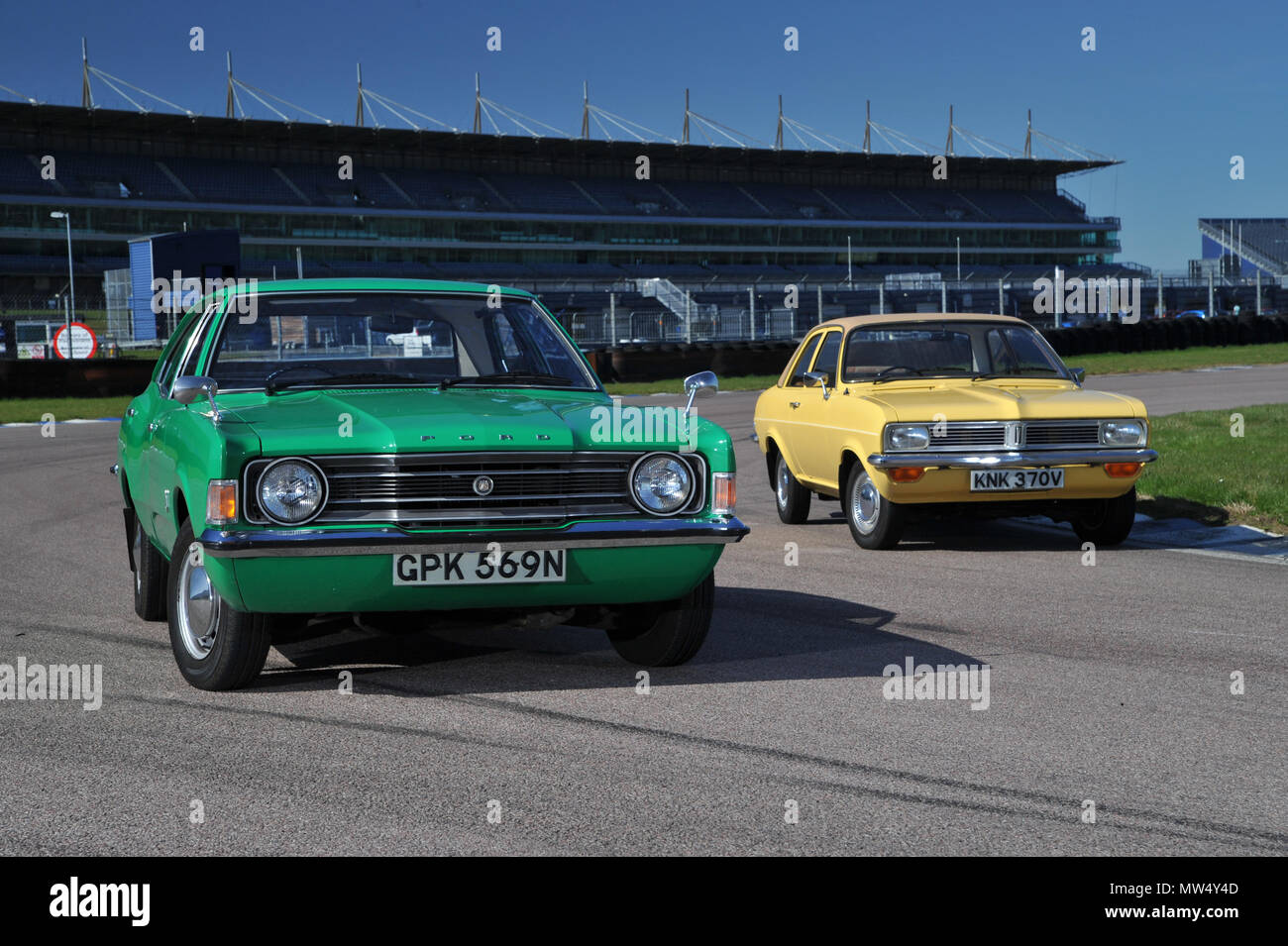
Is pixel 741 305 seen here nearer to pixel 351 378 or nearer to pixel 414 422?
pixel 351 378

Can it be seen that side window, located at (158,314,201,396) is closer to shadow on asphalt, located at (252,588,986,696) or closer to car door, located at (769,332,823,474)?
shadow on asphalt, located at (252,588,986,696)

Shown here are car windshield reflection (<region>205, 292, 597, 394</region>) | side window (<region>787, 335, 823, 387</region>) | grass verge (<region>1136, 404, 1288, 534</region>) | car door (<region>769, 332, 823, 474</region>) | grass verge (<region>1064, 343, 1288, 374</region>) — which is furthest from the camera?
grass verge (<region>1064, 343, 1288, 374</region>)

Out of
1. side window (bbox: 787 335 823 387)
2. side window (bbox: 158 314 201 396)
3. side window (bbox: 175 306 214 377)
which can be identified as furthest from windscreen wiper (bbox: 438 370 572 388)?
side window (bbox: 787 335 823 387)

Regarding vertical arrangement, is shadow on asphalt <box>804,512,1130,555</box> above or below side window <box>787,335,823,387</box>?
below

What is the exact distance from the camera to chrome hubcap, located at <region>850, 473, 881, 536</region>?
934 cm

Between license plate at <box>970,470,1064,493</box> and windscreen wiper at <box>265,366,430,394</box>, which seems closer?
windscreen wiper at <box>265,366,430,394</box>

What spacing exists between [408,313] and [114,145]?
71591 millimetres

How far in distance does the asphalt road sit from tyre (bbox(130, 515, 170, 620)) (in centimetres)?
16

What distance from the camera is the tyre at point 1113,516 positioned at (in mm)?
9305

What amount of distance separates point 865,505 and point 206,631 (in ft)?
16.5
